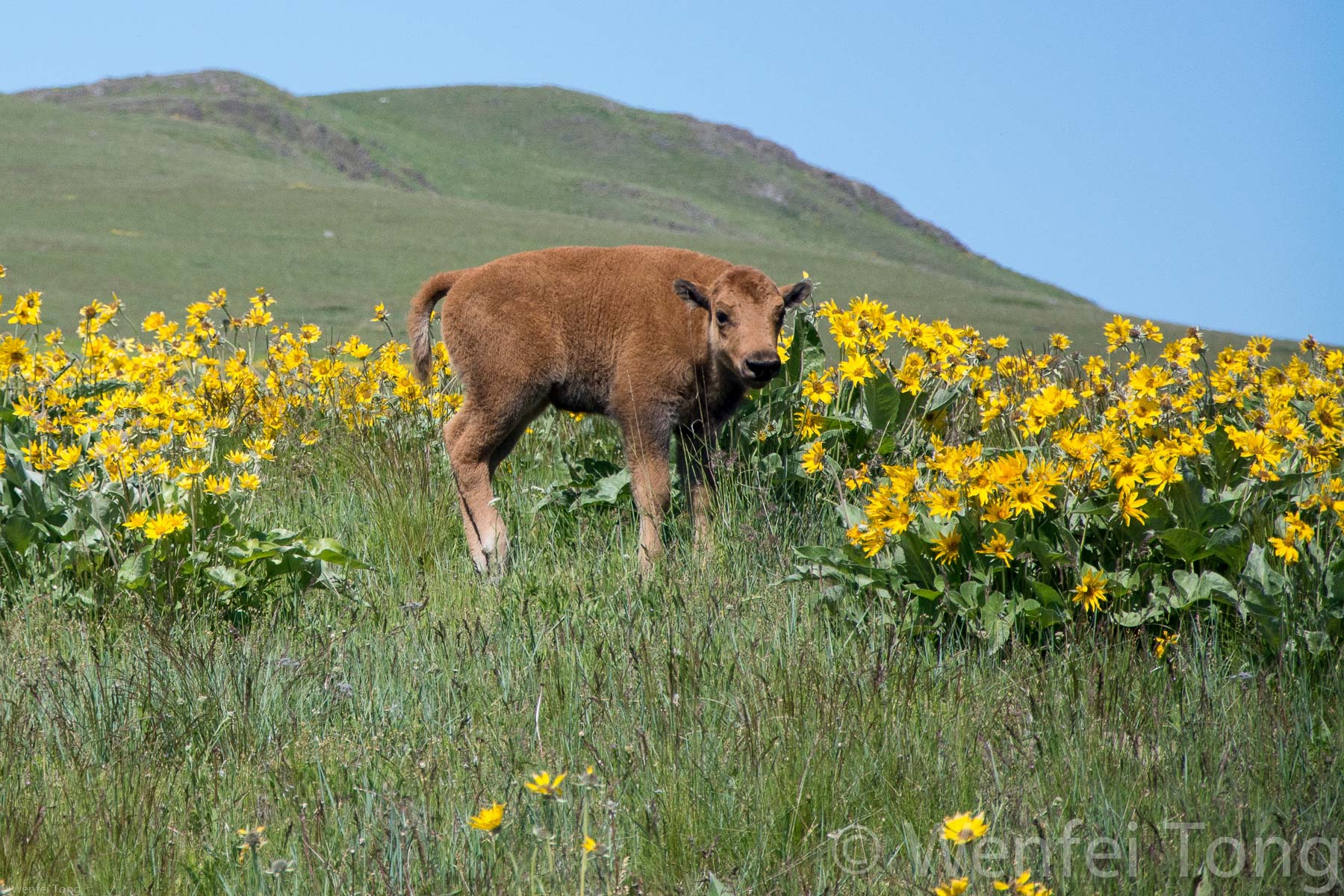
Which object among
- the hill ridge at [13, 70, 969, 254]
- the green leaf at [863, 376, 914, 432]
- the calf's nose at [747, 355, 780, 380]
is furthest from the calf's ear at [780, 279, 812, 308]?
the hill ridge at [13, 70, 969, 254]

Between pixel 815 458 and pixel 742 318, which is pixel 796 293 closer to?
pixel 742 318

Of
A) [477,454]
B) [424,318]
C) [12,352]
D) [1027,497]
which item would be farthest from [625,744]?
[424,318]

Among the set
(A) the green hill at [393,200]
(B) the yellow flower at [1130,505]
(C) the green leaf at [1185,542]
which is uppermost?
(A) the green hill at [393,200]

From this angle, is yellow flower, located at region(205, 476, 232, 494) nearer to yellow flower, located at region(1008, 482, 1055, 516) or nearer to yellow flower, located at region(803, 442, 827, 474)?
yellow flower, located at region(803, 442, 827, 474)

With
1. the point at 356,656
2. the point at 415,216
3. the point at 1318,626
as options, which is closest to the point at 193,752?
the point at 356,656

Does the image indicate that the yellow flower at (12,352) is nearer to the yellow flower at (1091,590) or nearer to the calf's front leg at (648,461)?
the calf's front leg at (648,461)

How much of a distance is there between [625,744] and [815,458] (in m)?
1.97

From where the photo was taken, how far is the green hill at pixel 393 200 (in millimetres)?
23000

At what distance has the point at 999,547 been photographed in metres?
3.68

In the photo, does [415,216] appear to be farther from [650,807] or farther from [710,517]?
[650,807]

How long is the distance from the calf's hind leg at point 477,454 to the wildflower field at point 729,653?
12cm

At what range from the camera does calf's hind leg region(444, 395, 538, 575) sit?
554cm

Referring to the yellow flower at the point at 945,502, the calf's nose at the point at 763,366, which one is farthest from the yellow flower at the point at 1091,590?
the calf's nose at the point at 763,366

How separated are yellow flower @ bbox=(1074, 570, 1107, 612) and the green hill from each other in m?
15.5
